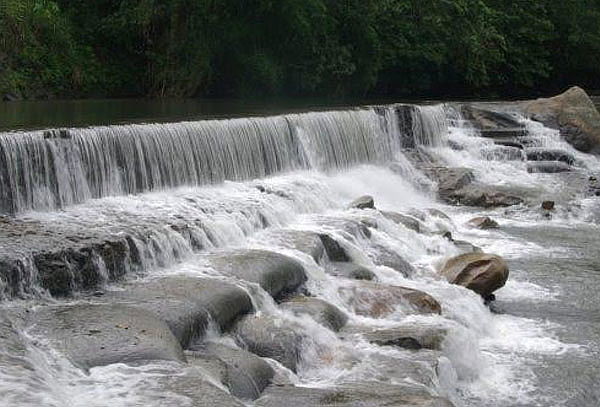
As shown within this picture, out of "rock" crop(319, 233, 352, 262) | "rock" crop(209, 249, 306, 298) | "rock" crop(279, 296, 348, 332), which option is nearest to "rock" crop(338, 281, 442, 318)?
"rock" crop(279, 296, 348, 332)

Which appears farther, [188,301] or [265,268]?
[265,268]

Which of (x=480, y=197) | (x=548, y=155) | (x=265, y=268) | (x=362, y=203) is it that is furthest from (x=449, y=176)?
(x=265, y=268)

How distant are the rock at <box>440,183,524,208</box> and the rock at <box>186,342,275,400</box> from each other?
1066cm

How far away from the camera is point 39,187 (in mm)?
9922

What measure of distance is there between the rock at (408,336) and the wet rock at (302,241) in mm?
1892

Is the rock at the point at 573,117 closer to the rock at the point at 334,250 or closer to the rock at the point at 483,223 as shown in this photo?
the rock at the point at 483,223

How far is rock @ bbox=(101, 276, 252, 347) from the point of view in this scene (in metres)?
7.04

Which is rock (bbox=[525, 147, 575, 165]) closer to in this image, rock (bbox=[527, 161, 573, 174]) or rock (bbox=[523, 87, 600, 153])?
rock (bbox=[527, 161, 573, 174])

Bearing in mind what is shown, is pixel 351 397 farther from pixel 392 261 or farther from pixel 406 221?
pixel 406 221

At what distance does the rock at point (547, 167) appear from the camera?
19.3 meters

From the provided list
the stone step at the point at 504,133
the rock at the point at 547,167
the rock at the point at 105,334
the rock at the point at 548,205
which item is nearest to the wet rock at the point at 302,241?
the rock at the point at 105,334

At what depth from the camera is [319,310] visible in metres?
8.30

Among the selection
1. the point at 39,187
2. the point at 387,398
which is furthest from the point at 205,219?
the point at 387,398

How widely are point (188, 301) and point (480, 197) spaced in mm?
10596
